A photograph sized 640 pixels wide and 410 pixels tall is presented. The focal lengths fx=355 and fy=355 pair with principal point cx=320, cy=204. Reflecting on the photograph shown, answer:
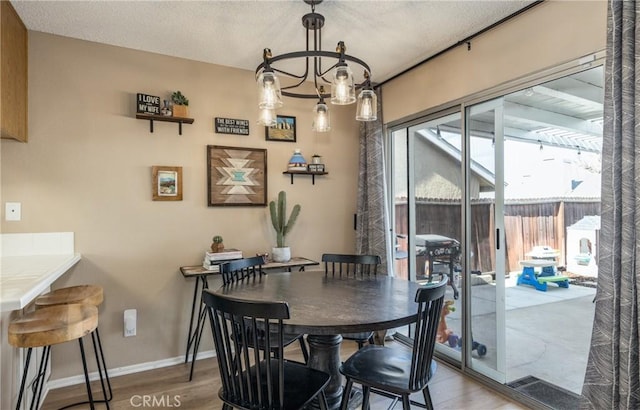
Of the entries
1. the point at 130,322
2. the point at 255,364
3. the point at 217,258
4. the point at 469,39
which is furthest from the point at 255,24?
the point at 130,322

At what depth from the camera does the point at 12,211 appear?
2.48 metres

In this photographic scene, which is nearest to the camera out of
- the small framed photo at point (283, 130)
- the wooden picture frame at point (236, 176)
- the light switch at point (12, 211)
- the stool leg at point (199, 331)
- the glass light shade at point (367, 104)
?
the glass light shade at point (367, 104)

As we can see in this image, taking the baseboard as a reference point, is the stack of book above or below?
above

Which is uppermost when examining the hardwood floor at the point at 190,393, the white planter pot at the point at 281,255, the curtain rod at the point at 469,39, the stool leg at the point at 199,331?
the curtain rod at the point at 469,39

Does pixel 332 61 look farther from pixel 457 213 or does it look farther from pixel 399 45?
pixel 457 213

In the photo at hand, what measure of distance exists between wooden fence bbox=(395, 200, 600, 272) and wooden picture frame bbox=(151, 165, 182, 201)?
7.47 feet

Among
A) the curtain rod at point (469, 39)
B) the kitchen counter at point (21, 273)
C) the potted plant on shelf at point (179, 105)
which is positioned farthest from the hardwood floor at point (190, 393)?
the curtain rod at point (469, 39)

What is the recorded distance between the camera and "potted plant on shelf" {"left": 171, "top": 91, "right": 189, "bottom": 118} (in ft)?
9.39

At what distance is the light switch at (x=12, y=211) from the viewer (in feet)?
8.09

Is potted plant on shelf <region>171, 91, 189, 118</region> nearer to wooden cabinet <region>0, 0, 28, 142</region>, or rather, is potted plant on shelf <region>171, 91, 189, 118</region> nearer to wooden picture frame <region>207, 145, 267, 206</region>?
wooden picture frame <region>207, 145, 267, 206</region>

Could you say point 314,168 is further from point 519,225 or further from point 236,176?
point 519,225

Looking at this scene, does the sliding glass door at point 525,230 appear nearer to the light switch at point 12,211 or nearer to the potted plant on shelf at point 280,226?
the potted plant on shelf at point 280,226

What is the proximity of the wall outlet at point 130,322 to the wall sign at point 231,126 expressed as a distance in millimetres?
1633

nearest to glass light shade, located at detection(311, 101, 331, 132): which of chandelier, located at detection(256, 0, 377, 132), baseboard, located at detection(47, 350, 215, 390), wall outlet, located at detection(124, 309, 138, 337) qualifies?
chandelier, located at detection(256, 0, 377, 132)
